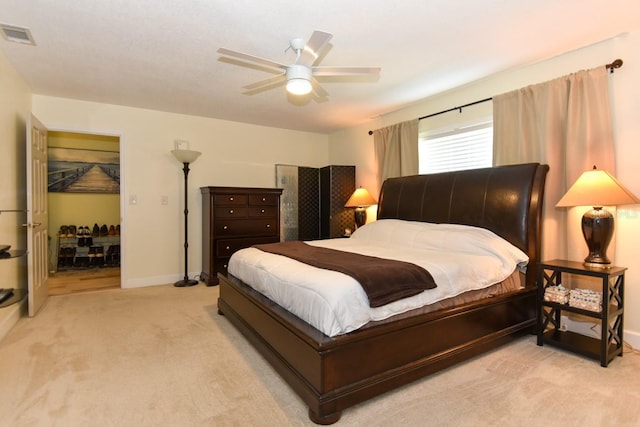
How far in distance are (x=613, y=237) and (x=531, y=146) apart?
997 millimetres

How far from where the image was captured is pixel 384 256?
2.70m

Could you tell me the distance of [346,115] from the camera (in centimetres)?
484

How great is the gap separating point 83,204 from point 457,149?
6.21 m

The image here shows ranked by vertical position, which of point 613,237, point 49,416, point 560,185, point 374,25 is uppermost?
point 374,25

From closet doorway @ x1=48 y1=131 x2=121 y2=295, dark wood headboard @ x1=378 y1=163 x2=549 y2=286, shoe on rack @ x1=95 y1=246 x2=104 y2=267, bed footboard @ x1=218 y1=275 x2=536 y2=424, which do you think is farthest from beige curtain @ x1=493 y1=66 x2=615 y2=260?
shoe on rack @ x1=95 y1=246 x2=104 y2=267

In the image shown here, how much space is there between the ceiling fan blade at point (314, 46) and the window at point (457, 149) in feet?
7.25

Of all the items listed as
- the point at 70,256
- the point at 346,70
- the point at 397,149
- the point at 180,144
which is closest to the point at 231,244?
the point at 180,144

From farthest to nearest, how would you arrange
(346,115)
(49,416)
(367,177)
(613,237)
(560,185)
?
1. (367,177)
2. (346,115)
3. (560,185)
4. (613,237)
5. (49,416)

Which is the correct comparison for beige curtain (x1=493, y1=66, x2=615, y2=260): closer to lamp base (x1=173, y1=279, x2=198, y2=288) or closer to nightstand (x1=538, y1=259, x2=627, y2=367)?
nightstand (x1=538, y1=259, x2=627, y2=367)

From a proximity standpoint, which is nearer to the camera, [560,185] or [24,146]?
[560,185]

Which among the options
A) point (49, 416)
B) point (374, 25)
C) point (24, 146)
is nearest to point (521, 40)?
point (374, 25)

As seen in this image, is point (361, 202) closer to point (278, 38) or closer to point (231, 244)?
point (231, 244)

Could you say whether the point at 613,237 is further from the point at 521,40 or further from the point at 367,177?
the point at 367,177

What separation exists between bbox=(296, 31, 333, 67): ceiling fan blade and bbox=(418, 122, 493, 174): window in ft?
7.25
